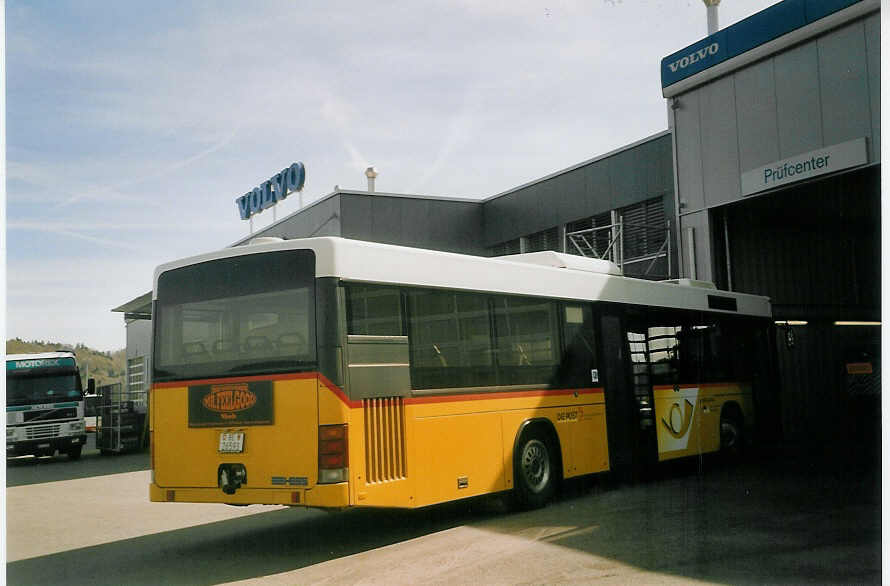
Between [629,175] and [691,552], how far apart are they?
15.0 m

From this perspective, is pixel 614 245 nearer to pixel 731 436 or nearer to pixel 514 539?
pixel 731 436

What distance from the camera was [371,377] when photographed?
880 centimetres

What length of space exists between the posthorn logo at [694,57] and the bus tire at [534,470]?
904 cm

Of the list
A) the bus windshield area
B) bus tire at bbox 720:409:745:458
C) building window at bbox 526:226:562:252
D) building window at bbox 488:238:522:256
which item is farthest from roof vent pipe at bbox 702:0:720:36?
the bus windshield area

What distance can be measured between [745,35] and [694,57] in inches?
52.1

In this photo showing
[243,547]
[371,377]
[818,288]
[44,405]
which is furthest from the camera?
[44,405]

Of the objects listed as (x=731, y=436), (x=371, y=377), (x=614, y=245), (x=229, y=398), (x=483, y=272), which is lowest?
(x=731, y=436)

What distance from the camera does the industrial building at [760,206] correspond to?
14695mm

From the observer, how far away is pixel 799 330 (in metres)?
22.0

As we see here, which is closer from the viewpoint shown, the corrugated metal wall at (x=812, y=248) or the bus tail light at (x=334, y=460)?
the bus tail light at (x=334, y=460)

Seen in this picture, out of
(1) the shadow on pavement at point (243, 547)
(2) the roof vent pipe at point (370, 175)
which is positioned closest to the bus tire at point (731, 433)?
(1) the shadow on pavement at point (243, 547)

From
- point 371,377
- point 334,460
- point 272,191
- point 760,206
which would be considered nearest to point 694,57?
point 760,206

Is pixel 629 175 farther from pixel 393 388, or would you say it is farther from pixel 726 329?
pixel 393 388

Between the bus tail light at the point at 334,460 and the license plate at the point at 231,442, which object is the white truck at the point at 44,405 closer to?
the license plate at the point at 231,442
